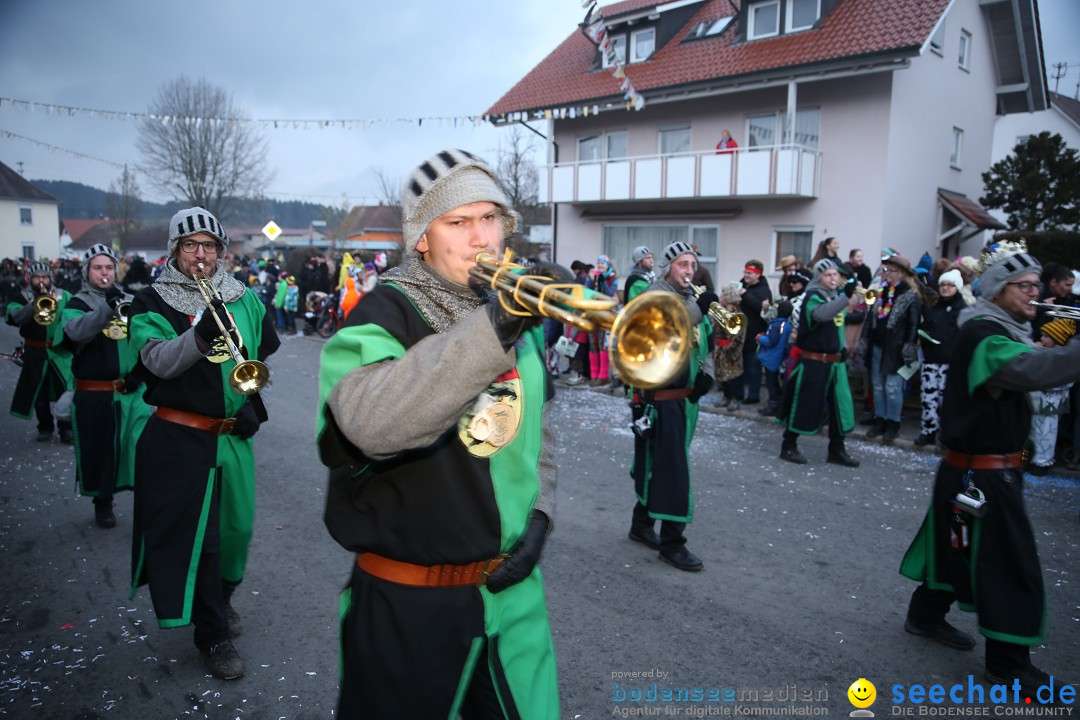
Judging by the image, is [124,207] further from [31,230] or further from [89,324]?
[89,324]

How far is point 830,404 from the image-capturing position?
24.7 ft

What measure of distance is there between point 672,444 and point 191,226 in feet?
10.9

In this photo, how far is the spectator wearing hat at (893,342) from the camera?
851cm

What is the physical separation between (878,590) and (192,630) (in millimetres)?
4322

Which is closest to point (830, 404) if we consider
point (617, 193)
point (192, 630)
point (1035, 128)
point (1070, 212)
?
point (192, 630)

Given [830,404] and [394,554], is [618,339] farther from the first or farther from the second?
[830,404]

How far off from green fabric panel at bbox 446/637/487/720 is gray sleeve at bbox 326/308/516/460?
71 cm

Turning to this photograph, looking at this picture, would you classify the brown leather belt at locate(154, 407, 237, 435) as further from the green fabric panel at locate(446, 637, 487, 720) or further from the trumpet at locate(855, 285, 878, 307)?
the trumpet at locate(855, 285, 878, 307)

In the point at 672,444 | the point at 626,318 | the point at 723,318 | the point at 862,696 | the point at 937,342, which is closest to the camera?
the point at 626,318

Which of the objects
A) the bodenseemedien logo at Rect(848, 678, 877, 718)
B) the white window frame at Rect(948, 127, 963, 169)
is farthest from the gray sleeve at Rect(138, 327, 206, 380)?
the white window frame at Rect(948, 127, 963, 169)

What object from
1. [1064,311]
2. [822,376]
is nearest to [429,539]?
[1064,311]

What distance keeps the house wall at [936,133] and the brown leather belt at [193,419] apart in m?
16.2

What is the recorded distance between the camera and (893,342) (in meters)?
8.60

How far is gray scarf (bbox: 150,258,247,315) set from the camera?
3.68 meters
